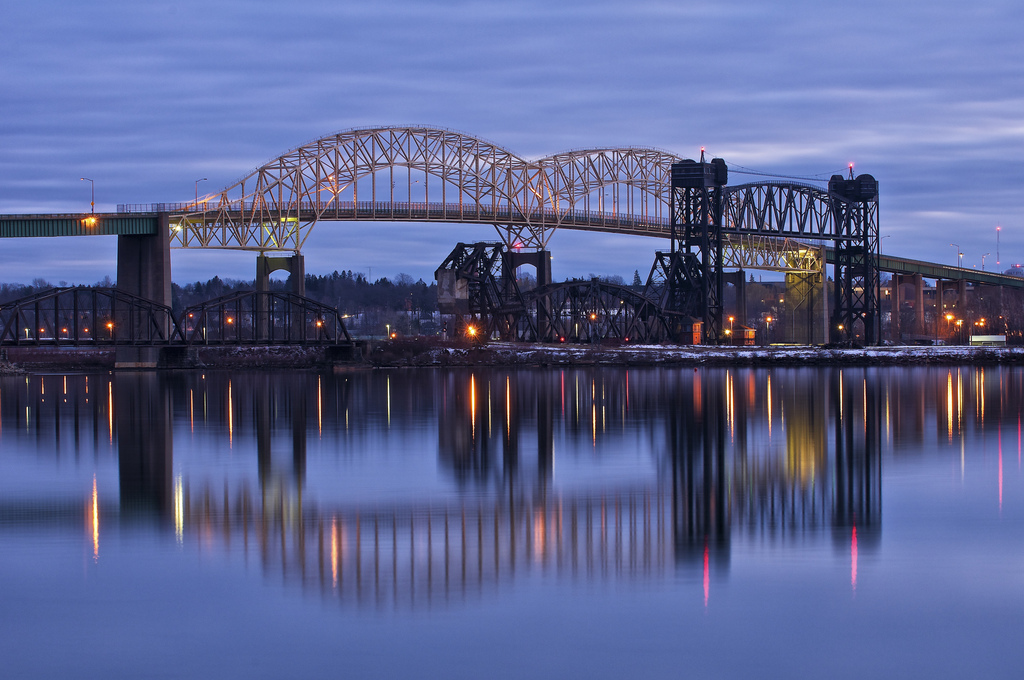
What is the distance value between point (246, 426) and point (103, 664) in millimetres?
23155

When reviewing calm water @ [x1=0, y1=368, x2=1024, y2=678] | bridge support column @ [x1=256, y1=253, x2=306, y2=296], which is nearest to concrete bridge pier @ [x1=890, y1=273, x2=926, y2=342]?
bridge support column @ [x1=256, y1=253, x2=306, y2=296]

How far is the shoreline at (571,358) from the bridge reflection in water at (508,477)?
121ft

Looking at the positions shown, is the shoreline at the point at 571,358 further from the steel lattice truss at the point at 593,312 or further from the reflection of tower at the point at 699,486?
the reflection of tower at the point at 699,486

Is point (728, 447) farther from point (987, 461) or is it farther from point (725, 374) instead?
point (725, 374)

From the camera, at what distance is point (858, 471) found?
22.0m

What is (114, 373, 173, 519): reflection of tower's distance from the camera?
1903cm

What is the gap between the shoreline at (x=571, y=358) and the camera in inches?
3359

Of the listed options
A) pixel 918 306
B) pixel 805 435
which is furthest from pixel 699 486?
pixel 918 306

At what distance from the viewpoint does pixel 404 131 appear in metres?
125

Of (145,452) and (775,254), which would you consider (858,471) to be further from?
(775,254)

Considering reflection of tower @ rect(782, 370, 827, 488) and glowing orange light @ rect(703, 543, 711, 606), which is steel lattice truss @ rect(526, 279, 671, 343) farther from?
glowing orange light @ rect(703, 543, 711, 606)

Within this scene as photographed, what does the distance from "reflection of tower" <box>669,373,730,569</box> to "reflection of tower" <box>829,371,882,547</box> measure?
1.82m

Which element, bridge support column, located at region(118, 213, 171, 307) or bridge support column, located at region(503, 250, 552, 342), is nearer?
bridge support column, located at region(118, 213, 171, 307)

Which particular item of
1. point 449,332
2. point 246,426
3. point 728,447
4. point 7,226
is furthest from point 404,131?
point 728,447
